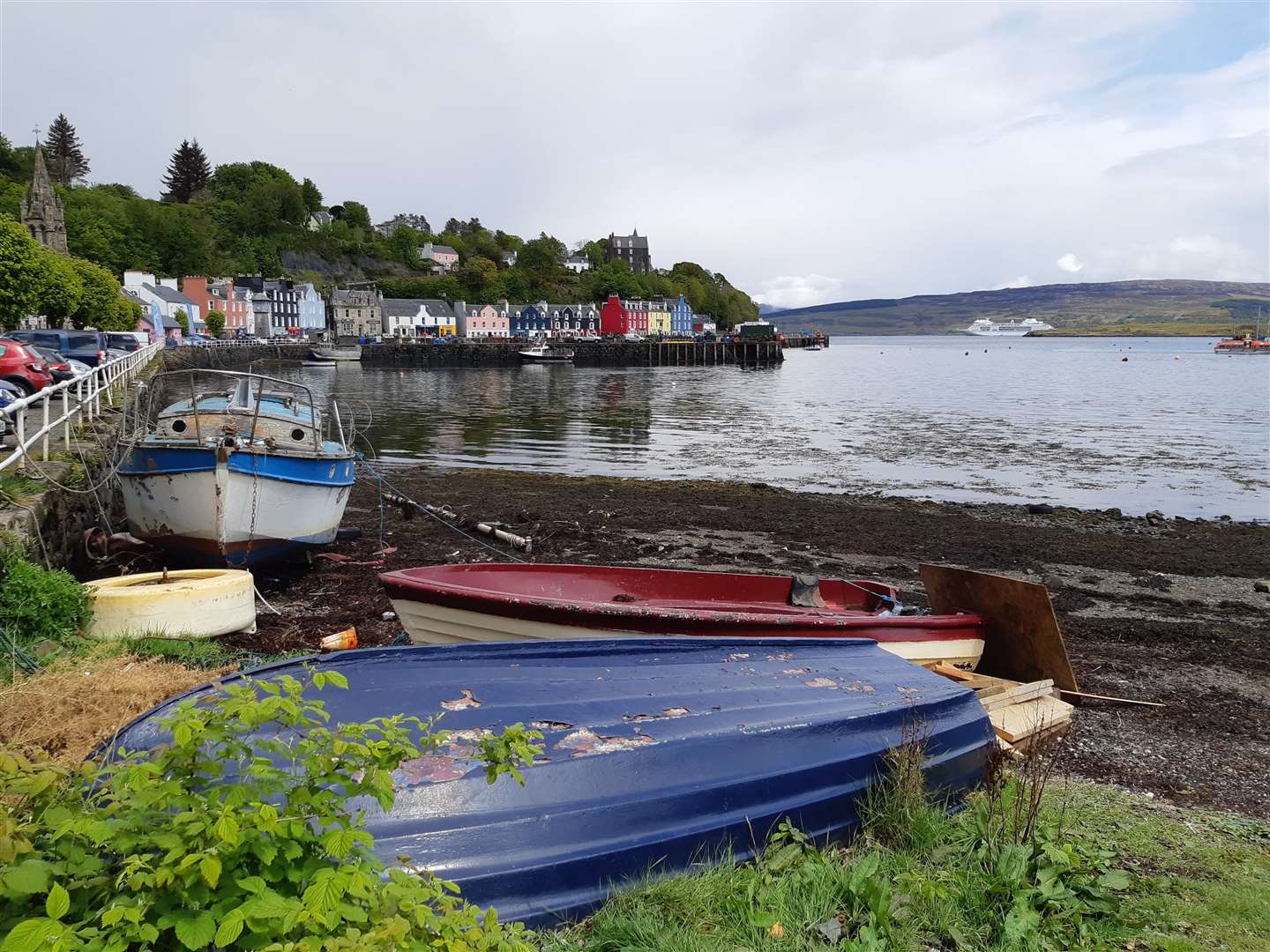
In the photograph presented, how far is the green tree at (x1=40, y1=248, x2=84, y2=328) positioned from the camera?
133 feet

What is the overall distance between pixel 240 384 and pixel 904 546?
37.8 feet

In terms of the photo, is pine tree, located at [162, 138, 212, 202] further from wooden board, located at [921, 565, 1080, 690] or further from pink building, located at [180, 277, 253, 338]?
wooden board, located at [921, 565, 1080, 690]

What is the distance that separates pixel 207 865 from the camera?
2189 mm

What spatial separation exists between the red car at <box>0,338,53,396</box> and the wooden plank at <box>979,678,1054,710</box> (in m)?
21.4

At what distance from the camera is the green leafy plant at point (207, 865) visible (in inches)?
87.5

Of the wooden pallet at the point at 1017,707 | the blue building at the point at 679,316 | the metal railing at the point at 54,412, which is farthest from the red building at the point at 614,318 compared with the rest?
the wooden pallet at the point at 1017,707

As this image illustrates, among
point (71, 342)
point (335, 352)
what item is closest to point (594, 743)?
point (71, 342)

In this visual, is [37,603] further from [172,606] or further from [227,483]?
[227,483]

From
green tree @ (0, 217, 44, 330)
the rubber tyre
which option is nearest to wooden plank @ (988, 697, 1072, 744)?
the rubber tyre

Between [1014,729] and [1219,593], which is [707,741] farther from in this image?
[1219,593]

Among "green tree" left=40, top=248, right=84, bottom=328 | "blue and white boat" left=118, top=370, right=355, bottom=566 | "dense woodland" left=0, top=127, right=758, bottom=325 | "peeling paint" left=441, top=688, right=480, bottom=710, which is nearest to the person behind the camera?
"peeling paint" left=441, top=688, right=480, bottom=710

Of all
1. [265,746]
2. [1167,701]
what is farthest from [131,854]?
[1167,701]

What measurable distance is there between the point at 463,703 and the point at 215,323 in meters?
129

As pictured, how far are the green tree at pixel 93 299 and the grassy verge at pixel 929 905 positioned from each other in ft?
197
